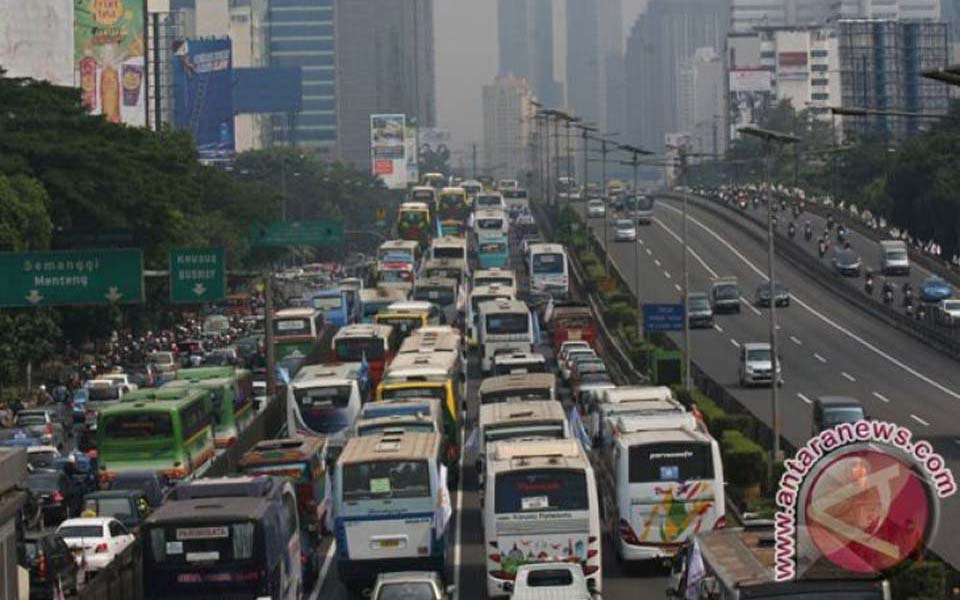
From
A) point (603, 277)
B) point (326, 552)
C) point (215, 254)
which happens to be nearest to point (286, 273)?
point (603, 277)

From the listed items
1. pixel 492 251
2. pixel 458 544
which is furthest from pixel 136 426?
pixel 492 251

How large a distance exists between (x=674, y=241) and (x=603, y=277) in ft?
78.6

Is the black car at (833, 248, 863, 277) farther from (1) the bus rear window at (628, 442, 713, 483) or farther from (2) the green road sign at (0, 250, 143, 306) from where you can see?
(1) the bus rear window at (628, 442, 713, 483)

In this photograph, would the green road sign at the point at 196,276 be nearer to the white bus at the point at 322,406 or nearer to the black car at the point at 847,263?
the white bus at the point at 322,406

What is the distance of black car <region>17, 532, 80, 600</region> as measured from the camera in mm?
25750

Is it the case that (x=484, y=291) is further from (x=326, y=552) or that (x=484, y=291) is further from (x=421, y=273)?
(x=326, y=552)

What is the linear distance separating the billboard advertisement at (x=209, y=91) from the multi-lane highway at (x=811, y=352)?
37.3 meters

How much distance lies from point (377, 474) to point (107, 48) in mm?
90256

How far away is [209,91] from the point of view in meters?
152

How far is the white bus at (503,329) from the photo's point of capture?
227 feet

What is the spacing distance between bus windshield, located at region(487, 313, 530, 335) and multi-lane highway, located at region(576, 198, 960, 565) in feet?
22.2

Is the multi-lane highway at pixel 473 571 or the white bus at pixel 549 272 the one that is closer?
the multi-lane highway at pixel 473 571

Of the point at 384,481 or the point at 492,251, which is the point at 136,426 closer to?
the point at 384,481

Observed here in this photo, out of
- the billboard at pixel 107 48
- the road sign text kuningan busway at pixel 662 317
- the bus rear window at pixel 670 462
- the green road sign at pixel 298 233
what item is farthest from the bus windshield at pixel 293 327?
the billboard at pixel 107 48
